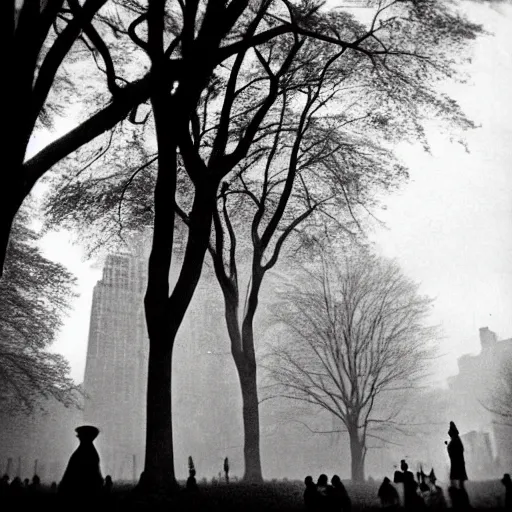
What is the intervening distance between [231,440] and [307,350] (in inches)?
853

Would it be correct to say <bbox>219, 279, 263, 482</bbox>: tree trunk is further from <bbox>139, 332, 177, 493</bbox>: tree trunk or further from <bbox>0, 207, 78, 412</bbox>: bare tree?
<bbox>0, 207, 78, 412</bbox>: bare tree

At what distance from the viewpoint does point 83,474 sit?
3693mm

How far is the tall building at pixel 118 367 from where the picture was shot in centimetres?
4291

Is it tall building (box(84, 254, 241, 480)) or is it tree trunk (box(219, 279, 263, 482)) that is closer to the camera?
tree trunk (box(219, 279, 263, 482))

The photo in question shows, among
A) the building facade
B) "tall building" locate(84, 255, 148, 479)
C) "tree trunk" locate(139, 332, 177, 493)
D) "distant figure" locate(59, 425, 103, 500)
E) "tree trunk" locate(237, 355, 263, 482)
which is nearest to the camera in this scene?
"distant figure" locate(59, 425, 103, 500)

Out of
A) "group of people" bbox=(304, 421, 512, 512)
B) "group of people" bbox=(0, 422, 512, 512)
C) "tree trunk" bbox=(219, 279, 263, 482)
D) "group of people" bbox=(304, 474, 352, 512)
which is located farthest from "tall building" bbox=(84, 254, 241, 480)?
"group of people" bbox=(304, 474, 352, 512)

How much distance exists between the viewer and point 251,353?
13.8 m

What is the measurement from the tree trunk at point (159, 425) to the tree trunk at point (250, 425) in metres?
5.35

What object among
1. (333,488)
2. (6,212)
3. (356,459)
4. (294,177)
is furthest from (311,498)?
(356,459)

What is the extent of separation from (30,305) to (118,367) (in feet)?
93.9

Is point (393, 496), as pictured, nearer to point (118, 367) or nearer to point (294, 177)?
point (294, 177)

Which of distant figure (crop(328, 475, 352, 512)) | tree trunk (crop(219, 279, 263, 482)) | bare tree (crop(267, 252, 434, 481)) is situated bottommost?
distant figure (crop(328, 475, 352, 512))

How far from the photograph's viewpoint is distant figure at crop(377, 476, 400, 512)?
18.5 feet

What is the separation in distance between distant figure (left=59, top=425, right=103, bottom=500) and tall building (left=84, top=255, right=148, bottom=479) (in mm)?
39249
